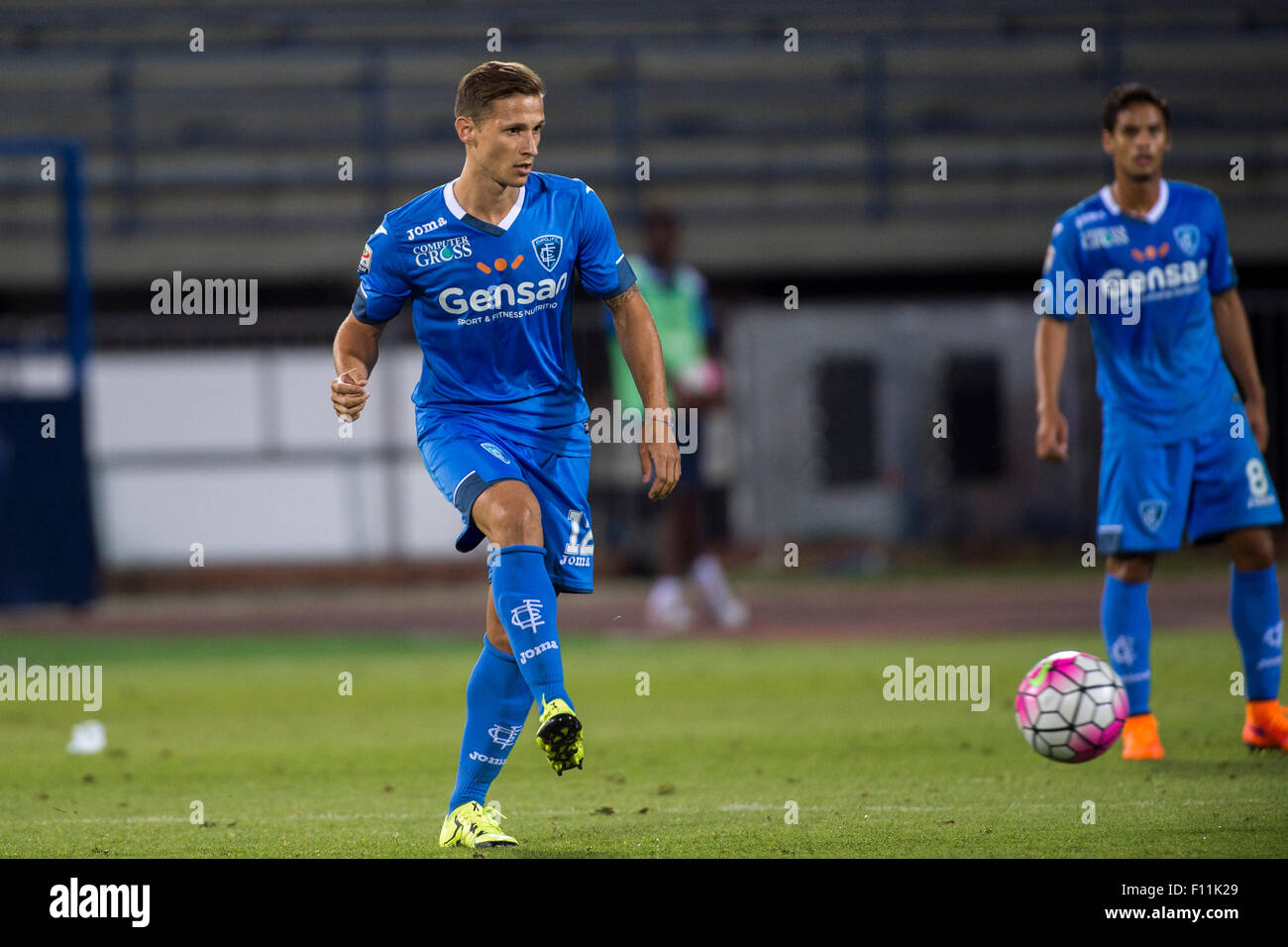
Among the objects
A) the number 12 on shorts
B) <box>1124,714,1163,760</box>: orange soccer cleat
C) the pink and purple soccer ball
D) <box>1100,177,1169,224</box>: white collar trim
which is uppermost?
<box>1100,177,1169,224</box>: white collar trim

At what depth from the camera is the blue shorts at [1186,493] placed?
6.42 m

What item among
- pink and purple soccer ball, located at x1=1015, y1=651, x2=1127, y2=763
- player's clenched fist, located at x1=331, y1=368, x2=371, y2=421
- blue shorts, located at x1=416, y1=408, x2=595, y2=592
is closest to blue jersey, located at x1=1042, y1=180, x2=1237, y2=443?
pink and purple soccer ball, located at x1=1015, y1=651, x2=1127, y2=763

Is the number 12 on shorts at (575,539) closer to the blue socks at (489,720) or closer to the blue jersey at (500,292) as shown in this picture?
the blue jersey at (500,292)

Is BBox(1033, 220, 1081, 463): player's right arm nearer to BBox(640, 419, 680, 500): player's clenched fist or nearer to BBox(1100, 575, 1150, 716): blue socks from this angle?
BBox(1100, 575, 1150, 716): blue socks

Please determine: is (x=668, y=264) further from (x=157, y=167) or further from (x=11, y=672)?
(x=157, y=167)

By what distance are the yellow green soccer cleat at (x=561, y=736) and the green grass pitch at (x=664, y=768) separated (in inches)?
22.1

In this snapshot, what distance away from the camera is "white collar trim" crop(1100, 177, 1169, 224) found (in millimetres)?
6480

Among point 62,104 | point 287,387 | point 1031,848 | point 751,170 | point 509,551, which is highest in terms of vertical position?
point 62,104

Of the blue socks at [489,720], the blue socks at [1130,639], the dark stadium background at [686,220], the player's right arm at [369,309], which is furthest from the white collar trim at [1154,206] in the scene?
the dark stadium background at [686,220]

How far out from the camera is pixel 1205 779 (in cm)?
580

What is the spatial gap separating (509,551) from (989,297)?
14.7 metres

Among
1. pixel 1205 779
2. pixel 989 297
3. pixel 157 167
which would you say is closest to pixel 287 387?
pixel 157 167

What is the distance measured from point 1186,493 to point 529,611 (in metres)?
3.09

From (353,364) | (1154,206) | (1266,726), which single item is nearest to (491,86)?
(353,364)
